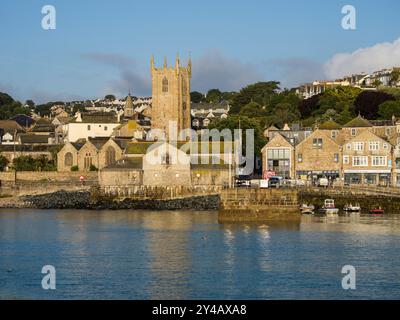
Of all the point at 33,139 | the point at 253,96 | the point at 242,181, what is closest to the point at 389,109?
the point at 242,181

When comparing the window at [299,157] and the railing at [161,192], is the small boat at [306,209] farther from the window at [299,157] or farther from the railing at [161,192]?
the window at [299,157]

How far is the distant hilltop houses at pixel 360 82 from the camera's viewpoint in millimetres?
133500

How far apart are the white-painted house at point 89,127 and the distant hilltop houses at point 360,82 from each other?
110ft

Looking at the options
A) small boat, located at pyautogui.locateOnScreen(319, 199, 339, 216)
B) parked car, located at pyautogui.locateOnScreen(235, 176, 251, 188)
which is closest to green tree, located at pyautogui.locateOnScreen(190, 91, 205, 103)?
parked car, located at pyautogui.locateOnScreen(235, 176, 251, 188)

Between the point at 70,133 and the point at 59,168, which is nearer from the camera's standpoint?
the point at 59,168

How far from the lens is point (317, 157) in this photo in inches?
3071

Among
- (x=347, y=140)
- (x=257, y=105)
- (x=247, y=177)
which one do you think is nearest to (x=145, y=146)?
Answer: (x=247, y=177)

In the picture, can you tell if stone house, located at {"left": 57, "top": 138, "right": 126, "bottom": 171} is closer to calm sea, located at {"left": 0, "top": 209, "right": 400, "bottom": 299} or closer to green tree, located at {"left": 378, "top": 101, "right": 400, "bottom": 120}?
green tree, located at {"left": 378, "top": 101, "right": 400, "bottom": 120}

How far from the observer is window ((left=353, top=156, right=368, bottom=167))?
7625 centimetres

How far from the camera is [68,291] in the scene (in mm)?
33062

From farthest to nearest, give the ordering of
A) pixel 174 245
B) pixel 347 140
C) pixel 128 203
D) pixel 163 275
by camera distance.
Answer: pixel 347 140, pixel 128 203, pixel 174 245, pixel 163 275

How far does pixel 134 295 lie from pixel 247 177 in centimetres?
5090
